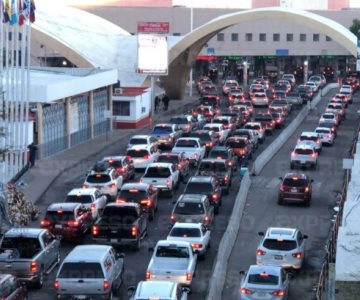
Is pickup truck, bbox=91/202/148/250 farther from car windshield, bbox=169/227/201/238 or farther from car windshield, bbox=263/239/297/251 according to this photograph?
car windshield, bbox=263/239/297/251

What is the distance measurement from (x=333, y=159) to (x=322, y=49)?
221 feet

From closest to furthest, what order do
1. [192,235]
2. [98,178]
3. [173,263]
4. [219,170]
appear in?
[173,263] → [192,235] → [98,178] → [219,170]

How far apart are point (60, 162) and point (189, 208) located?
52.2 feet

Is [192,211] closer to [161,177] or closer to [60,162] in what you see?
[161,177]

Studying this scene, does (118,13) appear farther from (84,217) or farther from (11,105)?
(84,217)

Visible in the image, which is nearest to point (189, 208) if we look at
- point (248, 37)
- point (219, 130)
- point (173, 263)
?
point (173, 263)

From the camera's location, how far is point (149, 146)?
44.0m

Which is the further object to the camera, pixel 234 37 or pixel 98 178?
pixel 234 37

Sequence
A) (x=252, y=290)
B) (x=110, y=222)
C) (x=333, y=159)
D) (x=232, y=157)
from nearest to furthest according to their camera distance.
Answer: (x=252, y=290) < (x=110, y=222) < (x=232, y=157) < (x=333, y=159)

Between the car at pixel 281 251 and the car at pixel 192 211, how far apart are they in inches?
148

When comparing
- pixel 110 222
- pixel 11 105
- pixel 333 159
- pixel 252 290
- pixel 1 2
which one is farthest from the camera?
pixel 333 159

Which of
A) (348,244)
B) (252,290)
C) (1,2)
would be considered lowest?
(252,290)

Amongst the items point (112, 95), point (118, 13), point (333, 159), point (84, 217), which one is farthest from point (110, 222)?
point (118, 13)

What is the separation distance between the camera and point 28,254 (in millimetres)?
25109
